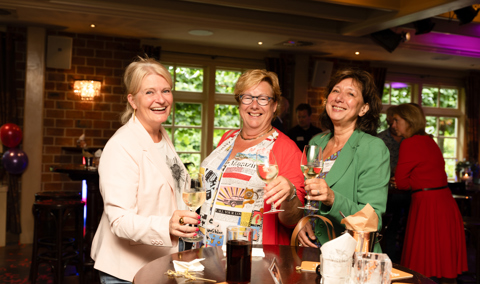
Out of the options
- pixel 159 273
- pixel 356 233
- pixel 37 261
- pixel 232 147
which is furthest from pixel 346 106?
pixel 37 261

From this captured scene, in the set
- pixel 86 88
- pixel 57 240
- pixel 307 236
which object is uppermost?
pixel 86 88

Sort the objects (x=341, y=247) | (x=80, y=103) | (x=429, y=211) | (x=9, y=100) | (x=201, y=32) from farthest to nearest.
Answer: (x=80, y=103) → (x=201, y=32) → (x=9, y=100) → (x=429, y=211) → (x=341, y=247)

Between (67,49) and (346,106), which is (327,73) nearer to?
(67,49)

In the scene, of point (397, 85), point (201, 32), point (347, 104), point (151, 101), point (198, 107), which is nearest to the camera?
point (151, 101)

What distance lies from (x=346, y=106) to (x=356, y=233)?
950mm

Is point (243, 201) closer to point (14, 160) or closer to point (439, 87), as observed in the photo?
point (14, 160)

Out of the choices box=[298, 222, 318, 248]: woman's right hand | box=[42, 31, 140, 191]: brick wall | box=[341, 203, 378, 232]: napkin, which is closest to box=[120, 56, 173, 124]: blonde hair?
box=[298, 222, 318, 248]: woman's right hand

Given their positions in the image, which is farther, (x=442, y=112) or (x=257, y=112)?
(x=442, y=112)

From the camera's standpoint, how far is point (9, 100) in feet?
19.9

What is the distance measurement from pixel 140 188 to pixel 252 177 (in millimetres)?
552

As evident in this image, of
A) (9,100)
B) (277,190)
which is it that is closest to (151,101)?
(277,190)

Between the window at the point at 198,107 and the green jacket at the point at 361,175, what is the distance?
5435 mm

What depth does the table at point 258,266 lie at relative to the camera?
1.40 meters

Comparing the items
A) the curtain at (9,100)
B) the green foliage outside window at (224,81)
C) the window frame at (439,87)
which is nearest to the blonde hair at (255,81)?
the curtain at (9,100)
